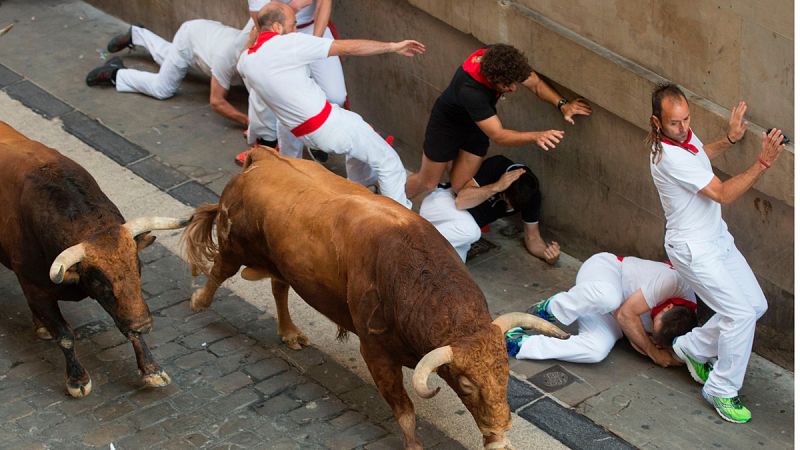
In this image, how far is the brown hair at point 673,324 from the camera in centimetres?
884

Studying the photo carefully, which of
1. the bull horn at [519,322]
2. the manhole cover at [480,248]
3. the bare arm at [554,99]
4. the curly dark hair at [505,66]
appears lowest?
the manhole cover at [480,248]

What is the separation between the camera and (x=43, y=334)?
368 inches

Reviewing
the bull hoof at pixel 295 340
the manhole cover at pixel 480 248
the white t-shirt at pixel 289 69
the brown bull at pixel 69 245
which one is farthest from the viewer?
the manhole cover at pixel 480 248

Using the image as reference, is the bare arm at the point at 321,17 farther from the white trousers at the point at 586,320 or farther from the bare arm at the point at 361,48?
the white trousers at the point at 586,320

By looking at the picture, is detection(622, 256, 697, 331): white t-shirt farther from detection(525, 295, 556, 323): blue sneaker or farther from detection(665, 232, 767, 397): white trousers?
detection(525, 295, 556, 323): blue sneaker

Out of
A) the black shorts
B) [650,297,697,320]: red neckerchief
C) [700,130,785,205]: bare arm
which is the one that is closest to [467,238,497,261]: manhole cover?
the black shorts

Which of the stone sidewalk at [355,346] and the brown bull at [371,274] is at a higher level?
the brown bull at [371,274]

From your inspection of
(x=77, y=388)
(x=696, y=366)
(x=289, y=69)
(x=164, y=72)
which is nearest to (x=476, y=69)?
(x=289, y=69)

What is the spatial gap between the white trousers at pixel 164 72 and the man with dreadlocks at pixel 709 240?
5.53 metres

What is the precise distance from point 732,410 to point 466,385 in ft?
7.22

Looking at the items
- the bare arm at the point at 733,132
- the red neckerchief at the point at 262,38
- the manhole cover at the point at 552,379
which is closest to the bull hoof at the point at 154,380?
the manhole cover at the point at 552,379

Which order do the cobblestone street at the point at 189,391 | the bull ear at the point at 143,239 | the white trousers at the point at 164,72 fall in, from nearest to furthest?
the cobblestone street at the point at 189,391 → the bull ear at the point at 143,239 → the white trousers at the point at 164,72


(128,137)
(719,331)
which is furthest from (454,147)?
(128,137)

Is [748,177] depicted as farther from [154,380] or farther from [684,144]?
[154,380]
